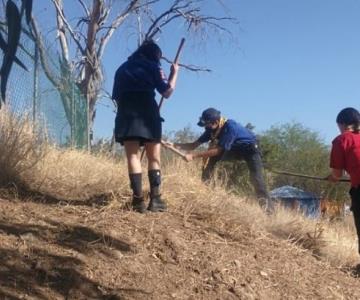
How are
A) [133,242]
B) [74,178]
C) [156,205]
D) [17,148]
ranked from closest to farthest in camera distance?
[133,242] < [156,205] < [17,148] < [74,178]

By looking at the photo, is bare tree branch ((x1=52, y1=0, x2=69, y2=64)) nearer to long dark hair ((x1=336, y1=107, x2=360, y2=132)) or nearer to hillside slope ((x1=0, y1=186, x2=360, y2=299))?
long dark hair ((x1=336, y1=107, x2=360, y2=132))

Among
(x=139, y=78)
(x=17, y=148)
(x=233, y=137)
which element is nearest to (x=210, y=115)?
(x=233, y=137)

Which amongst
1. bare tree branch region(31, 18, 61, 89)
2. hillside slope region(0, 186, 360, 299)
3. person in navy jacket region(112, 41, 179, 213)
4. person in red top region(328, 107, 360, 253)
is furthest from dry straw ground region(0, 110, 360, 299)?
bare tree branch region(31, 18, 61, 89)

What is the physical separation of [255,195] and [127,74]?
3418mm

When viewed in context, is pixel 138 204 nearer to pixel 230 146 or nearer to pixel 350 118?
pixel 350 118

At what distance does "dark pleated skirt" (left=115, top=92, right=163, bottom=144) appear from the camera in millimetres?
5789

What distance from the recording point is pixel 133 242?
16.8 feet

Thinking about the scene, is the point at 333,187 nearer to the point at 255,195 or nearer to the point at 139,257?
the point at 255,195

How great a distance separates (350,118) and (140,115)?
94.7 inches

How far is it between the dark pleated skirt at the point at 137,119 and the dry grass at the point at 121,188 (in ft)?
2.07

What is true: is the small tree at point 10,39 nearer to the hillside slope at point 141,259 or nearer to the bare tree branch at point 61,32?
the hillside slope at point 141,259

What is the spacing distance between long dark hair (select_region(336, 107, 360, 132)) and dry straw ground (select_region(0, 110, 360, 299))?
3.94 feet

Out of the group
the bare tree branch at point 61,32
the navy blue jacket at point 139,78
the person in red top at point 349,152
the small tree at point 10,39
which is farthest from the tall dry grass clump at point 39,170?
the bare tree branch at point 61,32

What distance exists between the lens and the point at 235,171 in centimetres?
1094
